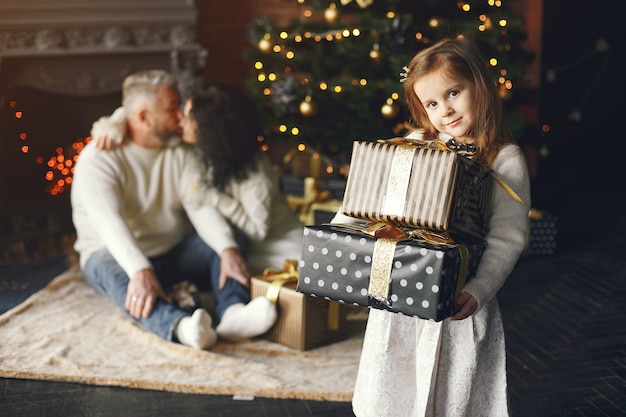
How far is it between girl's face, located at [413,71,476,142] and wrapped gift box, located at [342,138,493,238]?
111 mm

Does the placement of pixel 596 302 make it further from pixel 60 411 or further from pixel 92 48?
pixel 92 48

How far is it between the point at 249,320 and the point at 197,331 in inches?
8.5

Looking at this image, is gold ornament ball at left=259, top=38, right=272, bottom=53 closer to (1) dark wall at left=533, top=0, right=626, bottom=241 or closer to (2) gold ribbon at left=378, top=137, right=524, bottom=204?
(1) dark wall at left=533, top=0, right=626, bottom=241

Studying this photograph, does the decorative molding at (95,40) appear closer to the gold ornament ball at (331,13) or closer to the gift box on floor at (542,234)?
the gold ornament ball at (331,13)

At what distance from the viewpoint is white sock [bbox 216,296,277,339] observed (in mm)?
2803

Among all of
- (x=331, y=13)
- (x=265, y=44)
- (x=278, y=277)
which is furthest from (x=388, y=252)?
(x=265, y=44)

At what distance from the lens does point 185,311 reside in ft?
9.80

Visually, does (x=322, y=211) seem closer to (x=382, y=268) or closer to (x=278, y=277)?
(x=278, y=277)

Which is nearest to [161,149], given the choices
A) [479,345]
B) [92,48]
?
[92,48]

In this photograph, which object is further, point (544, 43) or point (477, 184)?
point (544, 43)

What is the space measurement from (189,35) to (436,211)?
11.6ft

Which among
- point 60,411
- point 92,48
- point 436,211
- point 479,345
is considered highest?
point 92,48

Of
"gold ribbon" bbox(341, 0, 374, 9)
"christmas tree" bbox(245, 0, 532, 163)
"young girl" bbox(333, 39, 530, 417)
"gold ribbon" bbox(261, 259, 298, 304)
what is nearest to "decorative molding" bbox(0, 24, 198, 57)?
"christmas tree" bbox(245, 0, 532, 163)

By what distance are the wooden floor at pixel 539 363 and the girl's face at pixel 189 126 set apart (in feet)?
3.60
